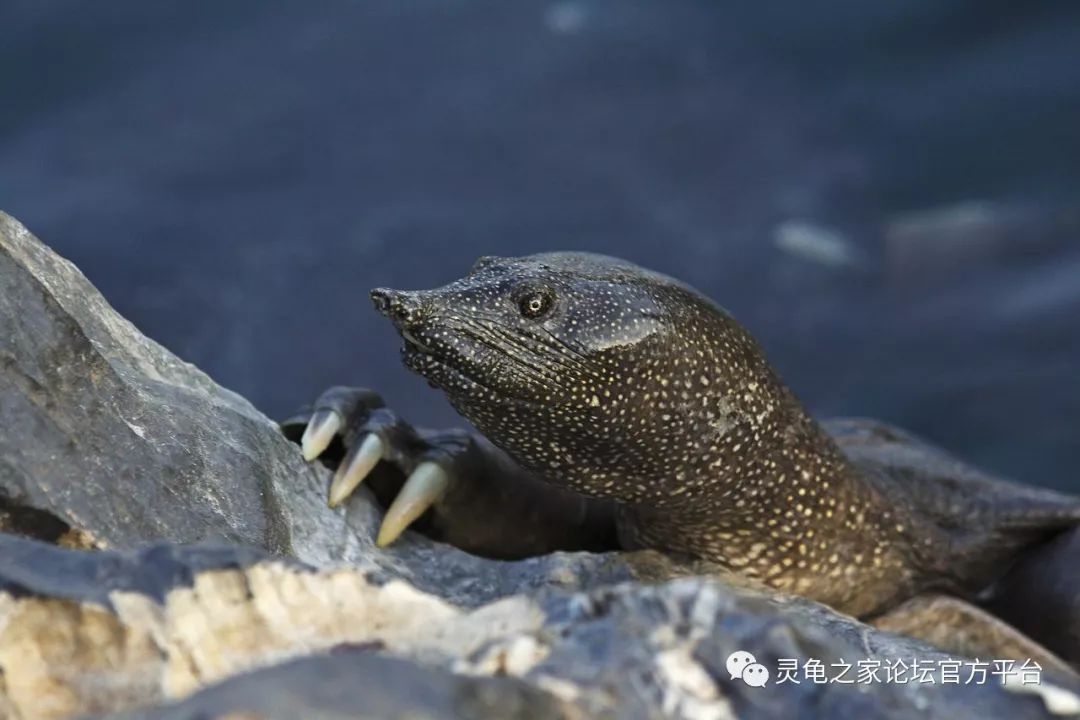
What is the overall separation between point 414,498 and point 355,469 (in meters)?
0.13

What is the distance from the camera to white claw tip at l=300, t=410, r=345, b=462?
8.00ft

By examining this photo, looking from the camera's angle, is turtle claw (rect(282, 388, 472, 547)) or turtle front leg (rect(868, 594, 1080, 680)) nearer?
turtle claw (rect(282, 388, 472, 547))

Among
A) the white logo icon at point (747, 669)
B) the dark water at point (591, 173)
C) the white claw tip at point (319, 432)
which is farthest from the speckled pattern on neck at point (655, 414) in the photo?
the dark water at point (591, 173)

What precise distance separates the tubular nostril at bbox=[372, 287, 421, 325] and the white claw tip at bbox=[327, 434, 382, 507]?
1.39 ft

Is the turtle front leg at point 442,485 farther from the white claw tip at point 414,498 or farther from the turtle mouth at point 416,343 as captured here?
the turtle mouth at point 416,343

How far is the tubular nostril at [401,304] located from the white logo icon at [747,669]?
1.00 m

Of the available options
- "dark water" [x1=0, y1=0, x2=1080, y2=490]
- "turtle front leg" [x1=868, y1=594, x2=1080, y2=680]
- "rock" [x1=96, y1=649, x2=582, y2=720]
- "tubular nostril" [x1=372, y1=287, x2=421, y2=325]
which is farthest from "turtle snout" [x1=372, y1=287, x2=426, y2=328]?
"dark water" [x1=0, y1=0, x2=1080, y2=490]

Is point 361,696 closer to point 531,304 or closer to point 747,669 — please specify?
point 747,669

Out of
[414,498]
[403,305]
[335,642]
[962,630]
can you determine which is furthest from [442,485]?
[335,642]

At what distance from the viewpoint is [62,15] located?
5320 mm

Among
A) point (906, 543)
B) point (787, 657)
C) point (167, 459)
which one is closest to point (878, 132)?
point (906, 543)

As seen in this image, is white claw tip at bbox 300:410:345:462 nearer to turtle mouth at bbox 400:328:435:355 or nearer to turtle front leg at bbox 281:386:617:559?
turtle front leg at bbox 281:386:617:559

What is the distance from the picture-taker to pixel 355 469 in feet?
8.01

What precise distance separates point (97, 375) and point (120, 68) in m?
3.61
